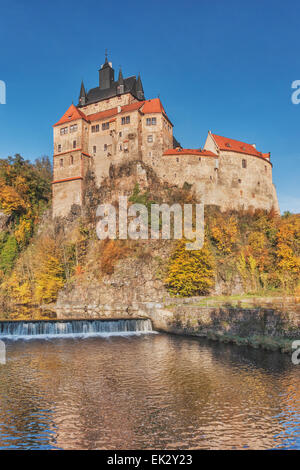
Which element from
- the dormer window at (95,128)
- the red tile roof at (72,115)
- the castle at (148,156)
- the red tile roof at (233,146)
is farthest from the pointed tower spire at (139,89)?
the red tile roof at (233,146)

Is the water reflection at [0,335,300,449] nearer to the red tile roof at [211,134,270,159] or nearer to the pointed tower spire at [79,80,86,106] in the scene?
the red tile roof at [211,134,270,159]

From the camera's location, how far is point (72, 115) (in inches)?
2224

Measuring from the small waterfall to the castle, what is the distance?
23.9 metres

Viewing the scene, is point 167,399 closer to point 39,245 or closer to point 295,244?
point 295,244

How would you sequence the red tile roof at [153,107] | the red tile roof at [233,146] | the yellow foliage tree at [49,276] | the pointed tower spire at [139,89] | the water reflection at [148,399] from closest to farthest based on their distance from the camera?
the water reflection at [148,399] → the yellow foliage tree at [49,276] → the red tile roof at [233,146] → the red tile roof at [153,107] → the pointed tower spire at [139,89]

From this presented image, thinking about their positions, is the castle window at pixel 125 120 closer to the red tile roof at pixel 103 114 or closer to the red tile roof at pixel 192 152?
the red tile roof at pixel 103 114

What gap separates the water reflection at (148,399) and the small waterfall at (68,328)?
5.24 metres

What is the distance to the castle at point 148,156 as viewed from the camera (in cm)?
4931

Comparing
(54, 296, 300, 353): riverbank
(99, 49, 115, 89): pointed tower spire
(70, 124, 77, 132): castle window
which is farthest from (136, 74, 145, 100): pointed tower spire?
(54, 296, 300, 353): riverbank

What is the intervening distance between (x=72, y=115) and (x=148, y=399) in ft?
167

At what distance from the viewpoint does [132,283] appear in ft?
125

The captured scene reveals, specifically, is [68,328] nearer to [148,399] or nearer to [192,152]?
[148,399]

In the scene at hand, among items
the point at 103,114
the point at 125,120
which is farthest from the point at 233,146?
the point at 103,114
